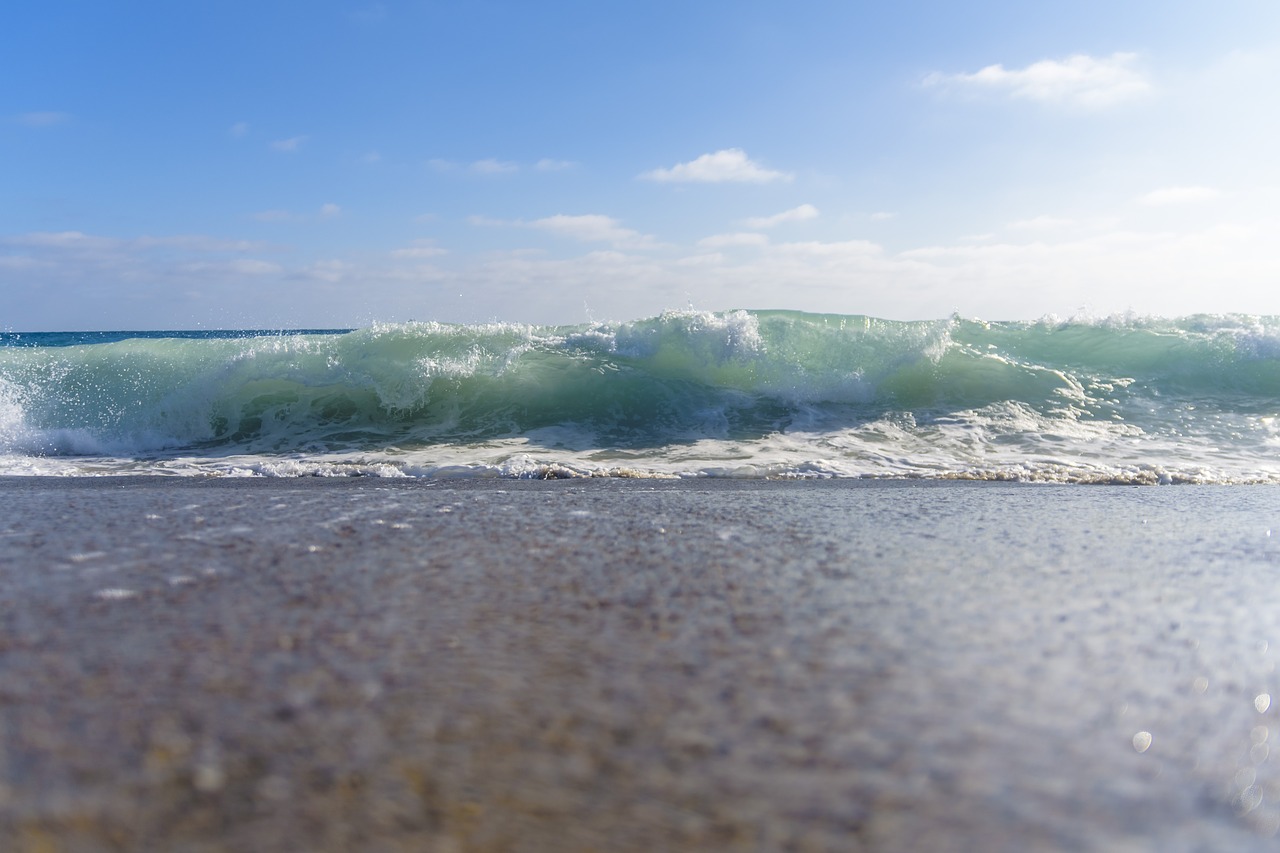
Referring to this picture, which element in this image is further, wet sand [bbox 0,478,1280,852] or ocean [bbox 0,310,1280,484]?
ocean [bbox 0,310,1280,484]

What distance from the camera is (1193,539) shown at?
3.71 m

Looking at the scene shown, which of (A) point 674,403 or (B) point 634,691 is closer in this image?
(B) point 634,691

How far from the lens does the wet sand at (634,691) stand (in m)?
1.36

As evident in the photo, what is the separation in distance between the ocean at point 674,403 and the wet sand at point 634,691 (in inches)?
126

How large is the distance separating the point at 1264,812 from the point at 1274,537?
2.99 meters

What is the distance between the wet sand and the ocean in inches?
126

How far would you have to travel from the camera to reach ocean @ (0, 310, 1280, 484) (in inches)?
277

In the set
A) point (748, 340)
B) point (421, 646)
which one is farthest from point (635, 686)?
point (748, 340)

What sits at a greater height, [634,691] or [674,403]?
[674,403]

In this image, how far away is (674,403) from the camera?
974 cm

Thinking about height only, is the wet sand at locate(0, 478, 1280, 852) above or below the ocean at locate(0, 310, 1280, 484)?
below

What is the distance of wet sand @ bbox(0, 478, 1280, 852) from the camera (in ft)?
4.45

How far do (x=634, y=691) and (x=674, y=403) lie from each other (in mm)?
7949

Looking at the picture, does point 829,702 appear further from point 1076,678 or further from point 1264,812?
point 1264,812
